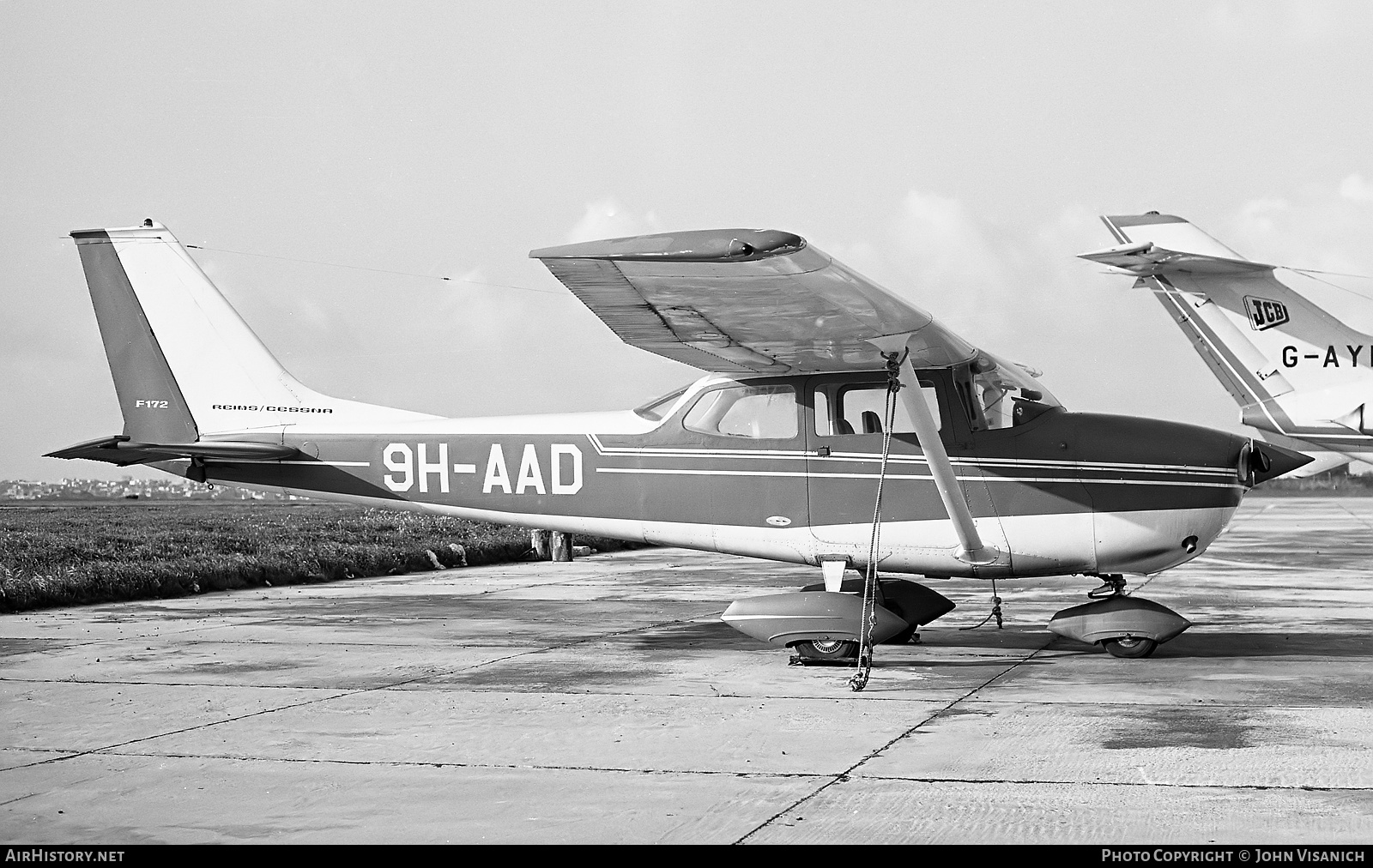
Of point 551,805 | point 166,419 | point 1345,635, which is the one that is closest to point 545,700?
point 551,805

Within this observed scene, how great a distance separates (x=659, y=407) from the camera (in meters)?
9.84

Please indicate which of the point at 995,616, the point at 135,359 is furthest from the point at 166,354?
the point at 995,616

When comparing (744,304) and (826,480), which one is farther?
(826,480)

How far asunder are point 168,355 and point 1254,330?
1528 cm

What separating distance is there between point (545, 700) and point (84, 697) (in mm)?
2645

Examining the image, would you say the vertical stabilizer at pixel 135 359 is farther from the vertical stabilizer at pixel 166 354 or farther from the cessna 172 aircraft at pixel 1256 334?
the cessna 172 aircraft at pixel 1256 334

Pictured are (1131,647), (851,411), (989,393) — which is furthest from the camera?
(851,411)

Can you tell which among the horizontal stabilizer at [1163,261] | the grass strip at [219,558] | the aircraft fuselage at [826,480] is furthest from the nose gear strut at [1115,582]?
the horizontal stabilizer at [1163,261]

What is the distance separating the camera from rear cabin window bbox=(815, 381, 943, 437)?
29.9ft

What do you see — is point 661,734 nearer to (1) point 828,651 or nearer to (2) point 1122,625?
(1) point 828,651

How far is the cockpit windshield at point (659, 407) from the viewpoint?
977 centimetres

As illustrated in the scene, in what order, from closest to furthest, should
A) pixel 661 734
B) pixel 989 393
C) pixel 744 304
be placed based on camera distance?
pixel 661 734 < pixel 744 304 < pixel 989 393

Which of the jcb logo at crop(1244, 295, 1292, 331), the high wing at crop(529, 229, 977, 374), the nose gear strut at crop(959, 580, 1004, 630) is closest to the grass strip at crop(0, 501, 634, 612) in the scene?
the high wing at crop(529, 229, 977, 374)

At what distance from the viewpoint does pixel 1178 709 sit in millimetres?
6527
